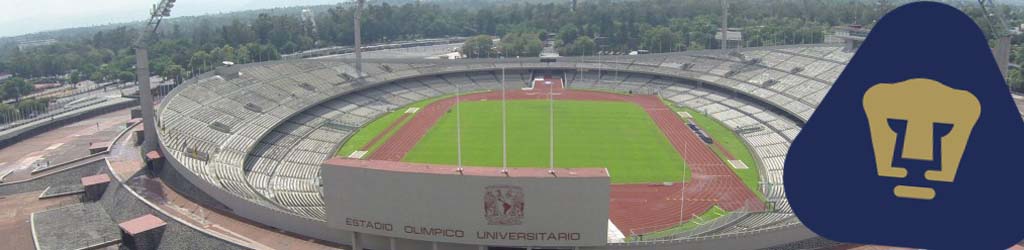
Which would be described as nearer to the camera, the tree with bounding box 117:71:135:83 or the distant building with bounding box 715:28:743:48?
the tree with bounding box 117:71:135:83

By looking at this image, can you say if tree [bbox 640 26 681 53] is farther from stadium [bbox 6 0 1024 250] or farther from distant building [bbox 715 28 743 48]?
stadium [bbox 6 0 1024 250]

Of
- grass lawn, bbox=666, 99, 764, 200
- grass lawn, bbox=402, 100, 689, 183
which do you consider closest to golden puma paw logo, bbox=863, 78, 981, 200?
grass lawn, bbox=666, 99, 764, 200

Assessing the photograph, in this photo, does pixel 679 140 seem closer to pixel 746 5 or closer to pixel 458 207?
pixel 458 207

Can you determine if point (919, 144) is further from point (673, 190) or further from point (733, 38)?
point (733, 38)

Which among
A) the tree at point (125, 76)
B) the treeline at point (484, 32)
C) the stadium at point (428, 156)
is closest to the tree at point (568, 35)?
the treeline at point (484, 32)

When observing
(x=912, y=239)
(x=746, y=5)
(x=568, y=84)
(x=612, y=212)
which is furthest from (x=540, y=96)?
(x=746, y=5)
